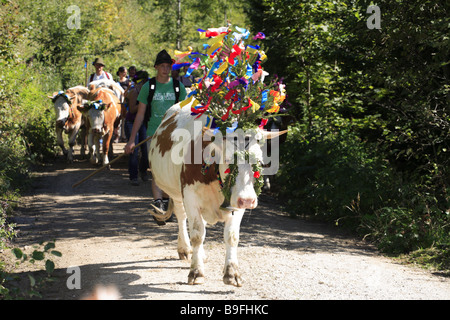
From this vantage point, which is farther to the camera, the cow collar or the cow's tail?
the cow's tail

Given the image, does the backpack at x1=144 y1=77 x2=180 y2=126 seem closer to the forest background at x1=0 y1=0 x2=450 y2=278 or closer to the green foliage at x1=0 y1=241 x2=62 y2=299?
the forest background at x1=0 y1=0 x2=450 y2=278

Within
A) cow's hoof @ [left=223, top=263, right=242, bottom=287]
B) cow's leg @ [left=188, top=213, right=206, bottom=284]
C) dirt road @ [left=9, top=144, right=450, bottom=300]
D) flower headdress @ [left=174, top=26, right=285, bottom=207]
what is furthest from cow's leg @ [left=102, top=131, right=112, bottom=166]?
cow's hoof @ [left=223, top=263, right=242, bottom=287]

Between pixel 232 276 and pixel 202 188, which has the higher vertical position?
pixel 202 188

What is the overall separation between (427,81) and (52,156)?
9802mm

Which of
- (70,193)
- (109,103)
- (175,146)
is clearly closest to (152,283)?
(175,146)

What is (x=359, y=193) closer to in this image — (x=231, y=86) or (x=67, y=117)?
(x=231, y=86)

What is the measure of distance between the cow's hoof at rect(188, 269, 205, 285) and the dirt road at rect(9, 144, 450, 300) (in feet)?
0.28

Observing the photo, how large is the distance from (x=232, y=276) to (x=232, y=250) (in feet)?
0.84

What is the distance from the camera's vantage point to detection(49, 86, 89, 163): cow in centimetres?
1498

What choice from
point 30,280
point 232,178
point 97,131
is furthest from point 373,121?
point 97,131

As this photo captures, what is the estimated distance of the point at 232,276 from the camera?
5672 mm

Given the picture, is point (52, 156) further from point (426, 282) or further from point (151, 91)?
point (426, 282)

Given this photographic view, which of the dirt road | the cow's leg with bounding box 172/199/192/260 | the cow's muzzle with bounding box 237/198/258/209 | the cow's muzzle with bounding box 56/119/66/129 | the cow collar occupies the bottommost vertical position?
the dirt road

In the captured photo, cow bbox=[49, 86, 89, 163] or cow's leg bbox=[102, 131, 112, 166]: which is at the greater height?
cow bbox=[49, 86, 89, 163]
